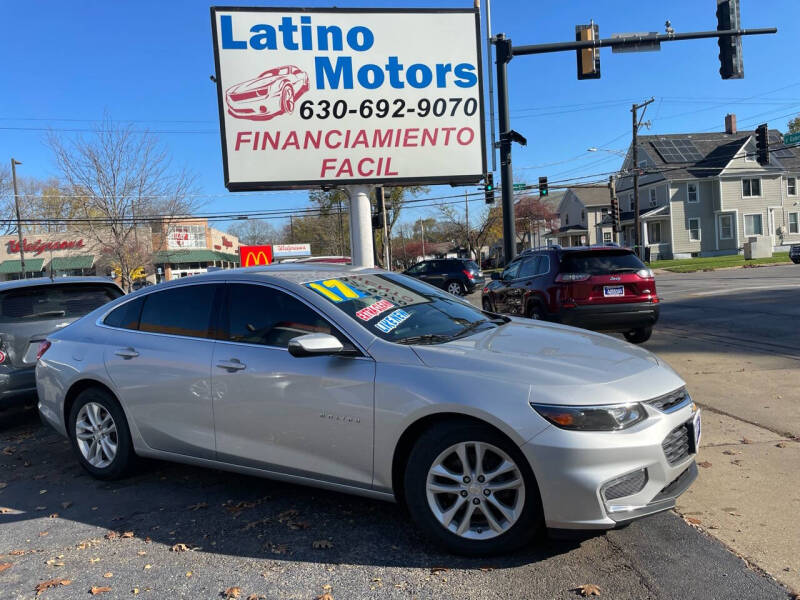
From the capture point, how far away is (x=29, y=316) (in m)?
6.54

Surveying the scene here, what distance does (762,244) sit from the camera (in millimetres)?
38562

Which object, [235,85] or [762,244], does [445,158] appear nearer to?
[235,85]

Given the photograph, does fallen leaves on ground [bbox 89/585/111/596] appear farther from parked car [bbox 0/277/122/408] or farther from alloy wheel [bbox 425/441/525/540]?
parked car [bbox 0/277/122/408]

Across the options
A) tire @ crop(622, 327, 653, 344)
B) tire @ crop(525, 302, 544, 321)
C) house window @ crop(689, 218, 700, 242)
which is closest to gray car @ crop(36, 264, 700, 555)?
tire @ crop(525, 302, 544, 321)

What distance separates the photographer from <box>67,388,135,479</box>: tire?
4.63 meters

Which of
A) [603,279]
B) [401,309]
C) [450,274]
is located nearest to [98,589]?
[401,309]

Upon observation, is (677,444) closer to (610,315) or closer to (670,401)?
(670,401)

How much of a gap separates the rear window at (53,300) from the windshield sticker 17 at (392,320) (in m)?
4.69

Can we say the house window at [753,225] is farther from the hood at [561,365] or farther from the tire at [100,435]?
the tire at [100,435]

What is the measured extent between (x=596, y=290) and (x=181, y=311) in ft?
19.9

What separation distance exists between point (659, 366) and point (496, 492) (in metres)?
1.27

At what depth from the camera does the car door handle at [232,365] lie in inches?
153

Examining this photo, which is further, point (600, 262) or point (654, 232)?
point (654, 232)

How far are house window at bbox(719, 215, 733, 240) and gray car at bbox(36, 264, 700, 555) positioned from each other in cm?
A: 4563
